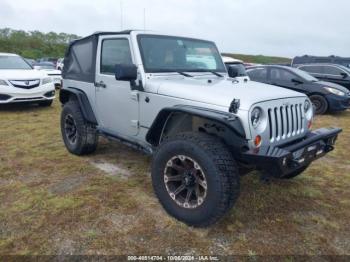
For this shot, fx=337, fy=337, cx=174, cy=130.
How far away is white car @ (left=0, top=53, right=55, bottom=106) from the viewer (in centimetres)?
891

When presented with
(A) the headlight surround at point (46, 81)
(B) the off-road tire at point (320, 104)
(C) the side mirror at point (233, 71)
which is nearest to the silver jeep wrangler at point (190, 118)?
(C) the side mirror at point (233, 71)

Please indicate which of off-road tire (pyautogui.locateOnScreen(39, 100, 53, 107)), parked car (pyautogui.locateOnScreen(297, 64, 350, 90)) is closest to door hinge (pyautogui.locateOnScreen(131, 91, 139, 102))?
off-road tire (pyautogui.locateOnScreen(39, 100, 53, 107))

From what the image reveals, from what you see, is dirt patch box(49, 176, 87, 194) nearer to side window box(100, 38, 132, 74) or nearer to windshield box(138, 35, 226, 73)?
side window box(100, 38, 132, 74)

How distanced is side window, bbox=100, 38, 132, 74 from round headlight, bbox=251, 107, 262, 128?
1.74 meters

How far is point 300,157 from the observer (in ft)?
10.3

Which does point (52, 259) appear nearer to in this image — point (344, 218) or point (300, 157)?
point (300, 157)

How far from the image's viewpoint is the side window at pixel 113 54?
4164 mm

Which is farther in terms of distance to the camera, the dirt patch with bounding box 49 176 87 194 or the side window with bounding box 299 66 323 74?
the side window with bounding box 299 66 323 74

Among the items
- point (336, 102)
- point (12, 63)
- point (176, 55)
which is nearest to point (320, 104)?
point (336, 102)

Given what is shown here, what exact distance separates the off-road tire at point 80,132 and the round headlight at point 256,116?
8.86ft

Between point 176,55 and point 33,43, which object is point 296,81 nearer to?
point 176,55

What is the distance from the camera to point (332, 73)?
499 inches

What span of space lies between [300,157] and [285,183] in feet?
4.49

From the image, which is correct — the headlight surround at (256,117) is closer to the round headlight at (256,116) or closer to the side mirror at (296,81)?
the round headlight at (256,116)
